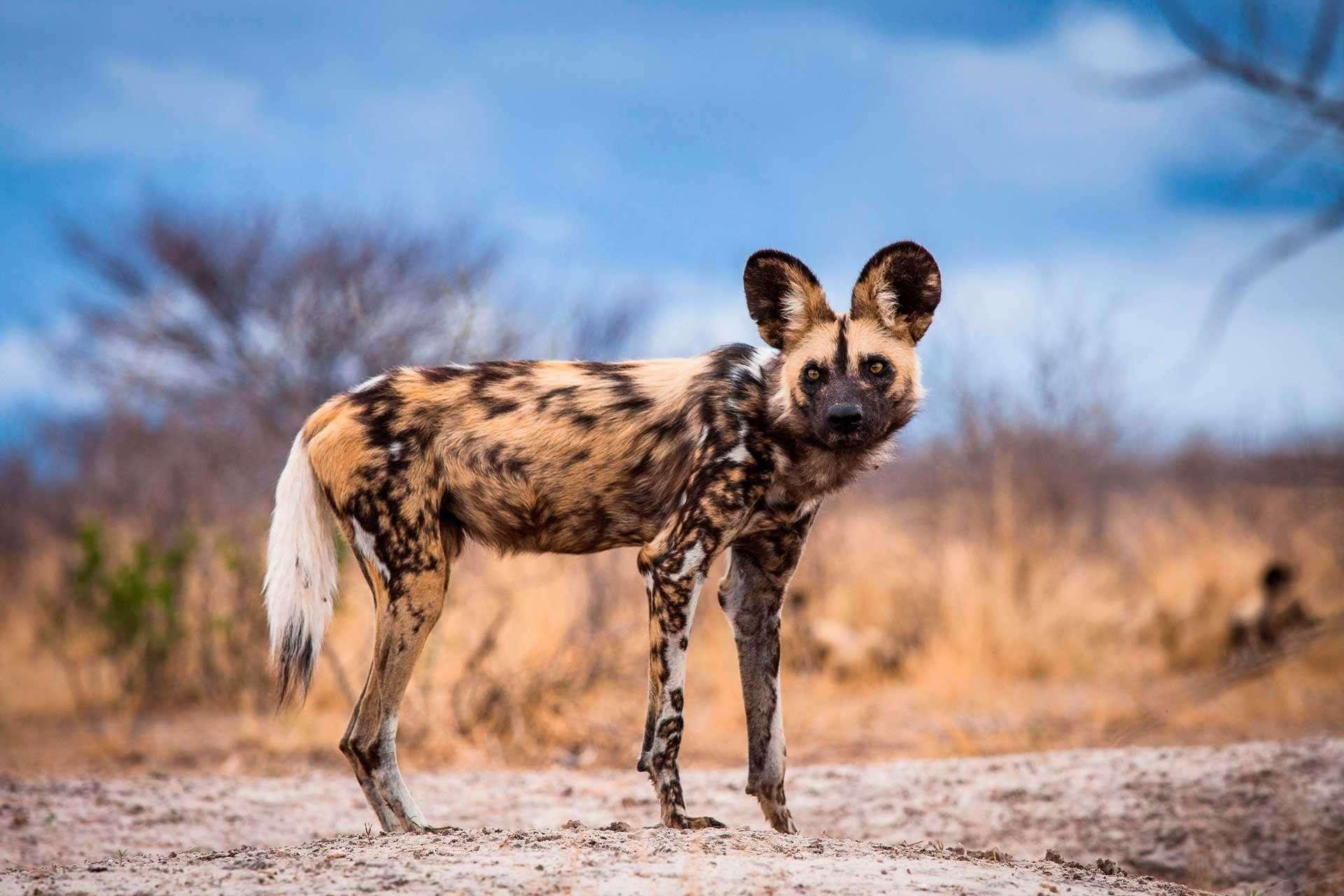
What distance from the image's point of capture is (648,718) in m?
3.83

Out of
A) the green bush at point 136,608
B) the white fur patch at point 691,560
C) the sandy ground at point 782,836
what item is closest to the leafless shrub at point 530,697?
the sandy ground at point 782,836

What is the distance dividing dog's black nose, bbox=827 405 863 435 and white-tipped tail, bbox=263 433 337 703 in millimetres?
1706

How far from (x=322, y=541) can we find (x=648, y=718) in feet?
4.14

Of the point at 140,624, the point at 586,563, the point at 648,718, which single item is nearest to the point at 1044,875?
the point at 648,718

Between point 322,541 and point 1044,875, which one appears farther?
point 322,541

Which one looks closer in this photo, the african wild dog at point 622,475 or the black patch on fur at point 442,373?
the african wild dog at point 622,475

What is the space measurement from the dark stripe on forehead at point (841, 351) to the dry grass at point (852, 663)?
287 cm

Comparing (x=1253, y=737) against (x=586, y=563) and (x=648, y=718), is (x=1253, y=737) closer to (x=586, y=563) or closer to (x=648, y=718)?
(x=586, y=563)

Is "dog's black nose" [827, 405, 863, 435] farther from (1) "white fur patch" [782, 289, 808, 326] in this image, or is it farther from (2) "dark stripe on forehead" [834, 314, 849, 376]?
(1) "white fur patch" [782, 289, 808, 326]

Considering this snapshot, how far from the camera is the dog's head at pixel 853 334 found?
394 centimetres

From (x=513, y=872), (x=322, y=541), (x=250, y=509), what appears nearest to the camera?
(x=513, y=872)

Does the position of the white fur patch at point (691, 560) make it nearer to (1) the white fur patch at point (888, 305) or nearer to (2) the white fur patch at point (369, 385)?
(1) the white fur patch at point (888, 305)

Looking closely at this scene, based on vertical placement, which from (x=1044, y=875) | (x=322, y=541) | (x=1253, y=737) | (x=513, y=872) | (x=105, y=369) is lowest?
(x=1253, y=737)

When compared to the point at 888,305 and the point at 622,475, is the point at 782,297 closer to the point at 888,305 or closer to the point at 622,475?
the point at 888,305
